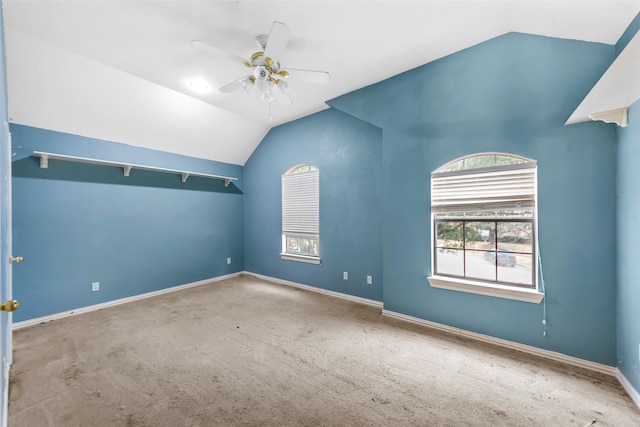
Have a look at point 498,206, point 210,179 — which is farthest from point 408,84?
point 210,179

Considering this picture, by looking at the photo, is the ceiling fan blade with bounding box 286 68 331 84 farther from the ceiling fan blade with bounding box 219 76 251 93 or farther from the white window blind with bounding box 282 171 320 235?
the white window blind with bounding box 282 171 320 235

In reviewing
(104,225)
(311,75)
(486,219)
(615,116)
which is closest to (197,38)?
(311,75)

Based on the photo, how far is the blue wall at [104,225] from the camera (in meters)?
3.17

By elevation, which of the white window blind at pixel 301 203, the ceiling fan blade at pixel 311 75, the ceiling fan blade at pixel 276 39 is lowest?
the white window blind at pixel 301 203

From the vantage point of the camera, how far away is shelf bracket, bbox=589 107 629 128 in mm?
1925

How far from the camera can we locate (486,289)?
265 centimetres

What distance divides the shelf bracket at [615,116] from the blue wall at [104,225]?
17.3ft

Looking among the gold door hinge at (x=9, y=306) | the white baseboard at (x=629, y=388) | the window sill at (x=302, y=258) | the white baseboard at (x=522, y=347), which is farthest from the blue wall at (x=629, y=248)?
the gold door hinge at (x=9, y=306)

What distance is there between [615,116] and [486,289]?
5.79 ft

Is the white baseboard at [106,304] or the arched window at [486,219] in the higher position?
the arched window at [486,219]

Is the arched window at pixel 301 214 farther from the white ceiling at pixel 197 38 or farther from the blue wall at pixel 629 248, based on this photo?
the blue wall at pixel 629 248

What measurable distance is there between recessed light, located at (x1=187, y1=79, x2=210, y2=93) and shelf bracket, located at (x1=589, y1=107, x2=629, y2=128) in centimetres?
401

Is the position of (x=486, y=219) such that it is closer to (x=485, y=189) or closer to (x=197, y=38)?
(x=485, y=189)

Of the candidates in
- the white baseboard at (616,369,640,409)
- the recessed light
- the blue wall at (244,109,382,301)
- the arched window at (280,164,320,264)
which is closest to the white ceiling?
the recessed light
